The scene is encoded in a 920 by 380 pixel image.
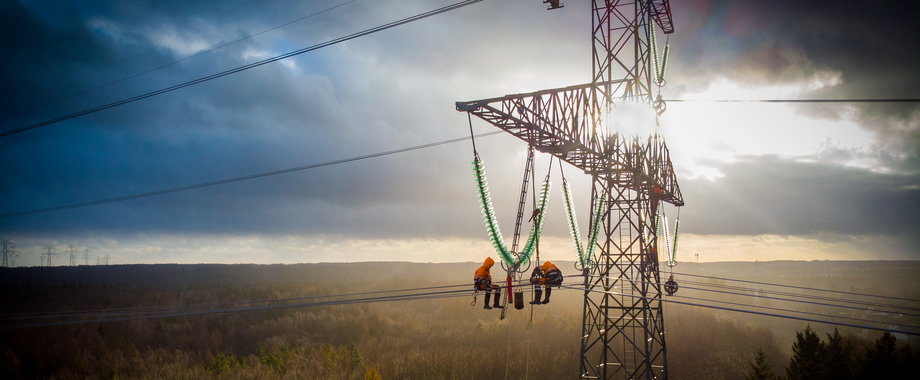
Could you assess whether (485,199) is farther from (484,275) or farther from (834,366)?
(834,366)

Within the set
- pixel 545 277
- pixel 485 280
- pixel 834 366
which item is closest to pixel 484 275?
pixel 485 280

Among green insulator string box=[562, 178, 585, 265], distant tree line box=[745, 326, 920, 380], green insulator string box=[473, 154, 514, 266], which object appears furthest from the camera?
distant tree line box=[745, 326, 920, 380]

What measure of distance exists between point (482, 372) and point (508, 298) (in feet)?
118

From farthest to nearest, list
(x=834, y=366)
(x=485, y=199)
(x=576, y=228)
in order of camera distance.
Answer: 1. (x=834, y=366)
2. (x=576, y=228)
3. (x=485, y=199)

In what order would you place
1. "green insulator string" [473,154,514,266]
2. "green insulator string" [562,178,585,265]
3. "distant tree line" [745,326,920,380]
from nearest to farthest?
"green insulator string" [473,154,514,266]
"green insulator string" [562,178,585,265]
"distant tree line" [745,326,920,380]

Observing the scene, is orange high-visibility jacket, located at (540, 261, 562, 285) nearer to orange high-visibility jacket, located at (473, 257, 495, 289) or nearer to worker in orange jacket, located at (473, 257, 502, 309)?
worker in orange jacket, located at (473, 257, 502, 309)

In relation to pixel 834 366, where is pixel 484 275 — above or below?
above

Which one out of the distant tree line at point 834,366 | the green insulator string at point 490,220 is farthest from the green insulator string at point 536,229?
the distant tree line at point 834,366

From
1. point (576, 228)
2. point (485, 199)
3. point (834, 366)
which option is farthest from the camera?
point (834, 366)

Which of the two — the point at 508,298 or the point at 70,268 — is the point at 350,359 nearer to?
the point at 508,298

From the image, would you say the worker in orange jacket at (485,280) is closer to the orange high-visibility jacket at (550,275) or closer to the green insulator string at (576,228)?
the orange high-visibility jacket at (550,275)

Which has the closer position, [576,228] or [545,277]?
[545,277]

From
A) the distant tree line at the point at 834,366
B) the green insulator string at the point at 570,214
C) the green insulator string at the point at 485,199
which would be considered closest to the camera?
the green insulator string at the point at 485,199

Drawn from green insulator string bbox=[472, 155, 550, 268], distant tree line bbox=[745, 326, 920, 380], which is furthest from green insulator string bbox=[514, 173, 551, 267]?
distant tree line bbox=[745, 326, 920, 380]
